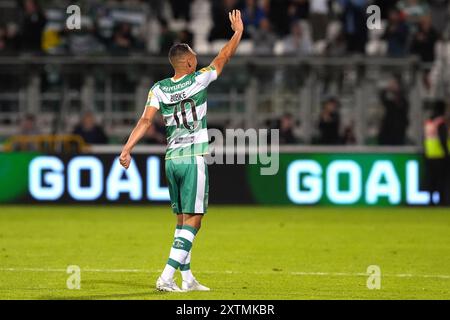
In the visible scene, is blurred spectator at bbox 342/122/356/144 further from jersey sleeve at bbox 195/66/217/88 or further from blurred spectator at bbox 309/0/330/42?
jersey sleeve at bbox 195/66/217/88

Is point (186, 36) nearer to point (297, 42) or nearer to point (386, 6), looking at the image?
point (297, 42)

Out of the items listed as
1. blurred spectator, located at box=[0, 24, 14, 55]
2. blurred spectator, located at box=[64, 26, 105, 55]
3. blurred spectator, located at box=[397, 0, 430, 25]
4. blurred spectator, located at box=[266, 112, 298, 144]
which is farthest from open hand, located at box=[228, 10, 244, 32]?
blurred spectator, located at box=[397, 0, 430, 25]

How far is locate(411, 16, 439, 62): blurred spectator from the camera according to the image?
83.9ft

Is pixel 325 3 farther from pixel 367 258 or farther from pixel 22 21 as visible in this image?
pixel 367 258

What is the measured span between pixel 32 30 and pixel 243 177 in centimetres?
624

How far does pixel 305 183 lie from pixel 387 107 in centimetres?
293

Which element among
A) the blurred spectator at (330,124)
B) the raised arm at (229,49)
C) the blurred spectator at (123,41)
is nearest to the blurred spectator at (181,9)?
the blurred spectator at (123,41)

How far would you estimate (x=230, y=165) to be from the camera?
887 inches

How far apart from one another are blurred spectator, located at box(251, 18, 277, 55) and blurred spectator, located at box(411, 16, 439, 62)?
3.18 m

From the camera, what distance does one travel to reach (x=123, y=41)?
83.8 ft

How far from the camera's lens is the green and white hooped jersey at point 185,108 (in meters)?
11.0

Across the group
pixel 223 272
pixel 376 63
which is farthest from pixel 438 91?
pixel 223 272

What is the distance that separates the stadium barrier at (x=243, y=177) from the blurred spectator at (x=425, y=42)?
13.0 feet

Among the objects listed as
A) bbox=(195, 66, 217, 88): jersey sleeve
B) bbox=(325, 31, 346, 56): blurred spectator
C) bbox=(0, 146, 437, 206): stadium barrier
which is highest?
bbox=(325, 31, 346, 56): blurred spectator
